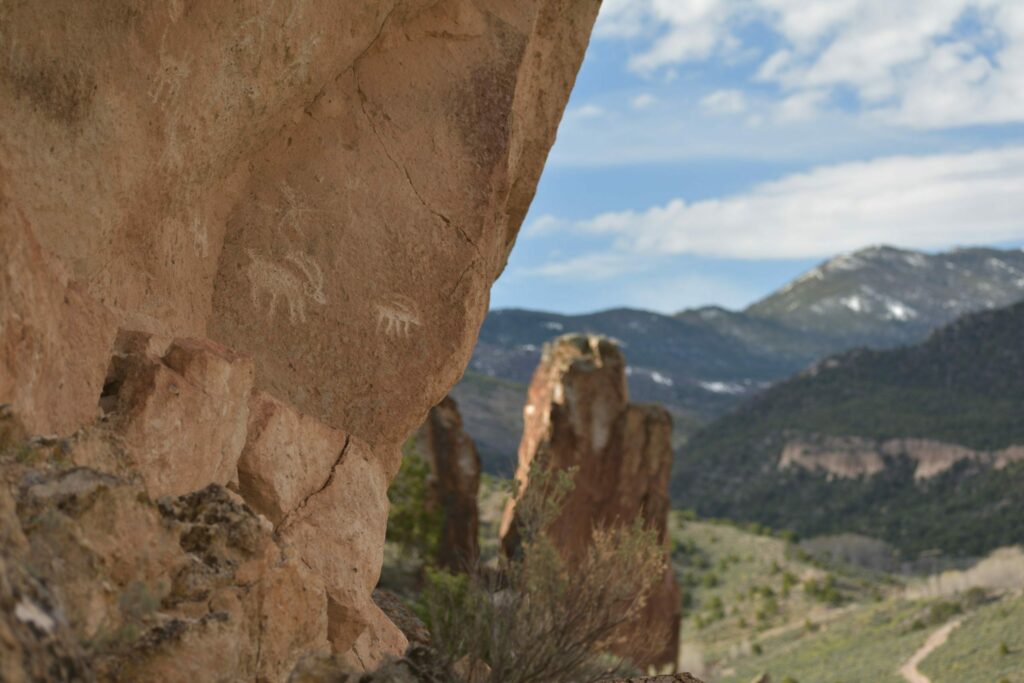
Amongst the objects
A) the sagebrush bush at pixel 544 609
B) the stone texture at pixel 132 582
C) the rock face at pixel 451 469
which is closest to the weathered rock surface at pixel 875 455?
the rock face at pixel 451 469

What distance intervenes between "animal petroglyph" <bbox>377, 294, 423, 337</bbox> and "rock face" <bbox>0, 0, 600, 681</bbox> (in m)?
0.03

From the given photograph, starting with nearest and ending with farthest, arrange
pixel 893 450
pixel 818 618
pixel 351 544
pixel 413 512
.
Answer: pixel 351 544, pixel 413 512, pixel 818 618, pixel 893 450

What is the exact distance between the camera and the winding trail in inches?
1399

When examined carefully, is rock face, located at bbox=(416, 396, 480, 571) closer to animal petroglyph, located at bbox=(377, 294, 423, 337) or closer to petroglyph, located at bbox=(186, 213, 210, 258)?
animal petroglyph, located at bbox=(377, 294, 423, 337)

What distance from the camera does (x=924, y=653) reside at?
39000 millimetres

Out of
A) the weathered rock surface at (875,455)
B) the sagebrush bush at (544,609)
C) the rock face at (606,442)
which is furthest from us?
the weathered rock surface at (875,455)

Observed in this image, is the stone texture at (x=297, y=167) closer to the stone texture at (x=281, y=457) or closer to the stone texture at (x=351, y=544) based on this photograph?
the stone texture at (x=281, y=457)

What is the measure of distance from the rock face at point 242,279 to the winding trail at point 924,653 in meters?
29.6

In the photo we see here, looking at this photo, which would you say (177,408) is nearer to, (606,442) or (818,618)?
(606,442)

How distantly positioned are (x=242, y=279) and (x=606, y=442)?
25.2m

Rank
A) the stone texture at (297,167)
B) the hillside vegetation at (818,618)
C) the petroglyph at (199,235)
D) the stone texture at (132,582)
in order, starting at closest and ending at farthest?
the stone texture at (132,582) < the stone texture at (297,167) < the petroglyph at (199,235) < the hillside vegetation at (818,618)

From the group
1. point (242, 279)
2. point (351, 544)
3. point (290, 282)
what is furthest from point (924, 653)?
point (242, 279)

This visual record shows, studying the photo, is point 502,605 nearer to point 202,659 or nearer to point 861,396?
point 202,659

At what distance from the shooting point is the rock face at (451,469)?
111ft
